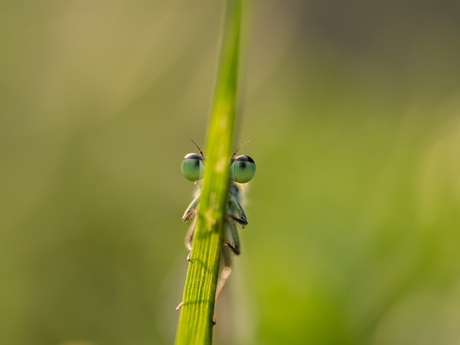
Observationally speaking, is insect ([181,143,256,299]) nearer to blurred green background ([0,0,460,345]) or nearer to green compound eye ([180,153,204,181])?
green compound eye ([180,153,204,181])

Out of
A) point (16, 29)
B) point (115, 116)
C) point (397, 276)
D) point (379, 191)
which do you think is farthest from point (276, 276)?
point (16, 29)

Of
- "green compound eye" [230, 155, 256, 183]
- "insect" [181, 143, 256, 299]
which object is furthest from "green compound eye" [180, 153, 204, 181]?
"green compound eye" [230, 155, 256, 183]

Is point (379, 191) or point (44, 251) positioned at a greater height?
point (379, 191)

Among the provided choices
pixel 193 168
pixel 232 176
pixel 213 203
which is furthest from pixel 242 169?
pixel 213 203

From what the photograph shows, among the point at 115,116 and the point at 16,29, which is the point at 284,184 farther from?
the point at 16,29

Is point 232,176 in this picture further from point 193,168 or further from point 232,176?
point 193,168

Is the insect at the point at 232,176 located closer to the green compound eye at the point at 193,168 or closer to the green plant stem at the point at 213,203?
the green compound eye at the point at 193,168
